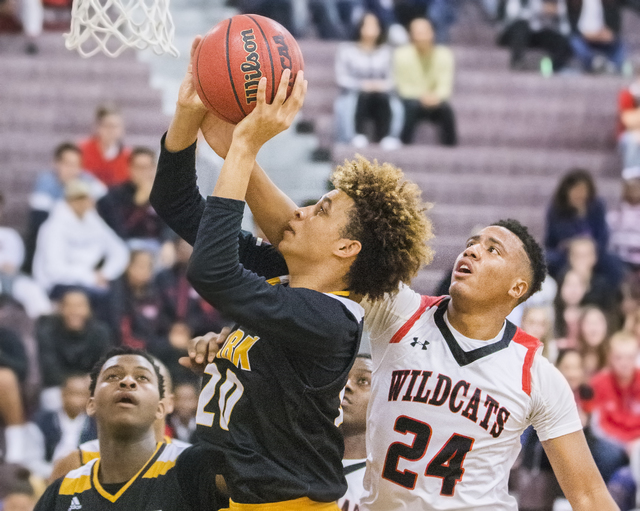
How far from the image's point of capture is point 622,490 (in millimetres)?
5703

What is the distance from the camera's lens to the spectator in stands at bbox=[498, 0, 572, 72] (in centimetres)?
992

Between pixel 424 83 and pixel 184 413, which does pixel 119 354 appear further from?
pixel 424 83

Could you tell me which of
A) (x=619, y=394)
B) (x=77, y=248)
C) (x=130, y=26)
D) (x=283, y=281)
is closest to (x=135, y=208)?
(x=77, y=248)

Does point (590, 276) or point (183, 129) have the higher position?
point (183, 129)

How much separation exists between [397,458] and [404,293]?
0.59 metres

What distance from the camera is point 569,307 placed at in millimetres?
7020

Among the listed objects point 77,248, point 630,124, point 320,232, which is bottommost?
point 77,248

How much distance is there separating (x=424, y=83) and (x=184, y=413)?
454 cm

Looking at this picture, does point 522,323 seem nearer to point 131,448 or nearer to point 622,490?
point 622,490

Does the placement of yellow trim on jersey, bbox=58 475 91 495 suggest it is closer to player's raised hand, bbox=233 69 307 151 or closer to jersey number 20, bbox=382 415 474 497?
jersey number 20, bbox=382 415 474 497

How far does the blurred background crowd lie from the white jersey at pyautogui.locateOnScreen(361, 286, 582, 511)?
2373mm

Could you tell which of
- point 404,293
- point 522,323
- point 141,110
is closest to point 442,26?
point 141,110

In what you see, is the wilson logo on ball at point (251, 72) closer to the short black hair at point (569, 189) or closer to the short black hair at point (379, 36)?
the short black hair at point (569, 189)

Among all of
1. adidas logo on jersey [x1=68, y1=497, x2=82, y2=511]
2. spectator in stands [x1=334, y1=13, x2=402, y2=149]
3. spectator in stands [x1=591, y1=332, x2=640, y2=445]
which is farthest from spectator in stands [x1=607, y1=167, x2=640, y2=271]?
adidas logo on jersey [x1=68, y1=497, x2=82, y2=511]
